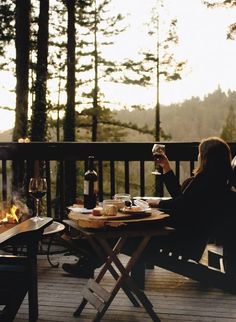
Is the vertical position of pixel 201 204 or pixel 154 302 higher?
pixel 201 204

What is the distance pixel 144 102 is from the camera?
24734 millimetres

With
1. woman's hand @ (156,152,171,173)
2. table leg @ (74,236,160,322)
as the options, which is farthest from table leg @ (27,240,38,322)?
woman's hand @ (156,152,171,173)

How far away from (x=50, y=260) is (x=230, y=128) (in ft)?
82.7

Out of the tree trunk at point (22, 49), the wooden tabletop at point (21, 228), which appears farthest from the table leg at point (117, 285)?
the tree trunk at point (22, 49)

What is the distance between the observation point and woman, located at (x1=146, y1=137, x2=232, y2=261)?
3566 mm

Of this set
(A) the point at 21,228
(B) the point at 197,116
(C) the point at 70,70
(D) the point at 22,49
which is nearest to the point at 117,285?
(A) the point at 21,228

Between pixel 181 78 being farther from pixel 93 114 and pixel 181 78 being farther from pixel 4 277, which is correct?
pixel 4 277

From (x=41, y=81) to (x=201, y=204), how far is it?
9510mm

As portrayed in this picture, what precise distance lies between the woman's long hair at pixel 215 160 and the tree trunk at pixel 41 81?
9142 mm

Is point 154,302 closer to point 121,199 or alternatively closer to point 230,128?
point 121,199

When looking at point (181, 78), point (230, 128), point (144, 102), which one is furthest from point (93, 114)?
point (230, 128)

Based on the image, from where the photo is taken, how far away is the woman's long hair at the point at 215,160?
357 cm

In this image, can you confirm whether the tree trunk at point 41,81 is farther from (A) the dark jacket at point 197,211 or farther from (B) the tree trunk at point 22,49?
(A) the dark jacket at point 197,211

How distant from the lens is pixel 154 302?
150 inches
